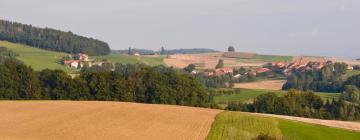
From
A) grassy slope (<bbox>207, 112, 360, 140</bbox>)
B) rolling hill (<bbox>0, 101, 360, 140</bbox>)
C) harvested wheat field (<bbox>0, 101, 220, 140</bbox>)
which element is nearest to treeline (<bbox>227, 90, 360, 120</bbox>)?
rolling hill (<bbox>0, 101, 360, 140</bbox>)

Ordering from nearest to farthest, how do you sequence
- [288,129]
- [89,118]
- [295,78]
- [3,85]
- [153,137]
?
1. [153,137]
2. [89,118]
3. [288,129]
4. [3,85]
5. [295,78]

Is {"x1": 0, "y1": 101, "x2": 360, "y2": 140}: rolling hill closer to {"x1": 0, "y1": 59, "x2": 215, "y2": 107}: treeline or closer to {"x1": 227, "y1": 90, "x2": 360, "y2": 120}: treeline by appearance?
{"x1": 0, "y1": 59, "x2": 215, "y2": 107}: treeline

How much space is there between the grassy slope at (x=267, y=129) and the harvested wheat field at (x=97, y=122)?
4.78ft

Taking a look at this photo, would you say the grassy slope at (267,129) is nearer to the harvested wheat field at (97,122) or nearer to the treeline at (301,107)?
the harvested wheat field at (97,122)

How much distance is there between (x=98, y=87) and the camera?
104 m

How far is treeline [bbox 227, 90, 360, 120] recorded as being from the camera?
338 feet

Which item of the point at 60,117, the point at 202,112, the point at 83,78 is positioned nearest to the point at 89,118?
the point at 60,117

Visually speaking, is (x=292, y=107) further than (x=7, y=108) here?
Yes

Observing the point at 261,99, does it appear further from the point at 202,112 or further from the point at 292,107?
the point at 202,112

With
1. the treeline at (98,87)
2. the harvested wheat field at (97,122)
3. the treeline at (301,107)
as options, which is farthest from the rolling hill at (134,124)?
the treeline at (301,107)

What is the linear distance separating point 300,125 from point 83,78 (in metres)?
48.8

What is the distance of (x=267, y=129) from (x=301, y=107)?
4644cm

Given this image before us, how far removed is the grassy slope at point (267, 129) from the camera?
53503 millimetres

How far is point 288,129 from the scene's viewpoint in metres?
63.8
